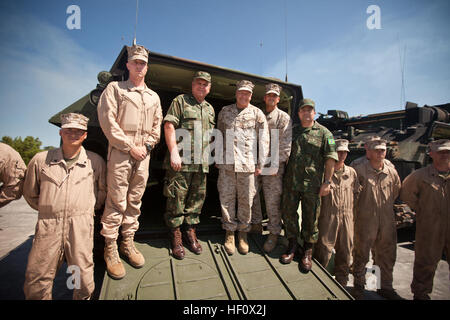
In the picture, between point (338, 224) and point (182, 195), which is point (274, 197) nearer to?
point (338, 224)

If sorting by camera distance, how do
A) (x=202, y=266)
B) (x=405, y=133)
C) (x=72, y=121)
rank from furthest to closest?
(x=405, y=133)
(x=202, y=266)
(x=72, y=121)

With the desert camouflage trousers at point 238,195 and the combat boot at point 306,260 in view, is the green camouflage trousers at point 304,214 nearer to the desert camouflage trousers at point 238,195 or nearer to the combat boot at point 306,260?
the combat boot at point 306,260

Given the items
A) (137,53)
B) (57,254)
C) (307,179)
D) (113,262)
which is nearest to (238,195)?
(307,179)

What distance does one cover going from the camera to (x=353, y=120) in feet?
30.9

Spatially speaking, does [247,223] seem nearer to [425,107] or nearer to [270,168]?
[270,168]

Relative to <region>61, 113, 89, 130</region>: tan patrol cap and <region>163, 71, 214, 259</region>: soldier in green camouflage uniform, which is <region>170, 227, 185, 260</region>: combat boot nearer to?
<region>163, 71, 214, 259</region>: soldier in green camouflage uniform

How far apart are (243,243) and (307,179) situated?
1211 millimetres

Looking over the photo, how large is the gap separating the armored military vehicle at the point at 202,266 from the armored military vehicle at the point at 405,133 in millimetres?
3894

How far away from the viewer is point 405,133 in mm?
6543

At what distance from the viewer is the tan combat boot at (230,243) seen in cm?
288

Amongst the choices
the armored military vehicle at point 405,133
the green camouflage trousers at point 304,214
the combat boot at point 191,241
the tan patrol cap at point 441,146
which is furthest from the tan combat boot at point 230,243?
the armored military vehicle at point 405,133
